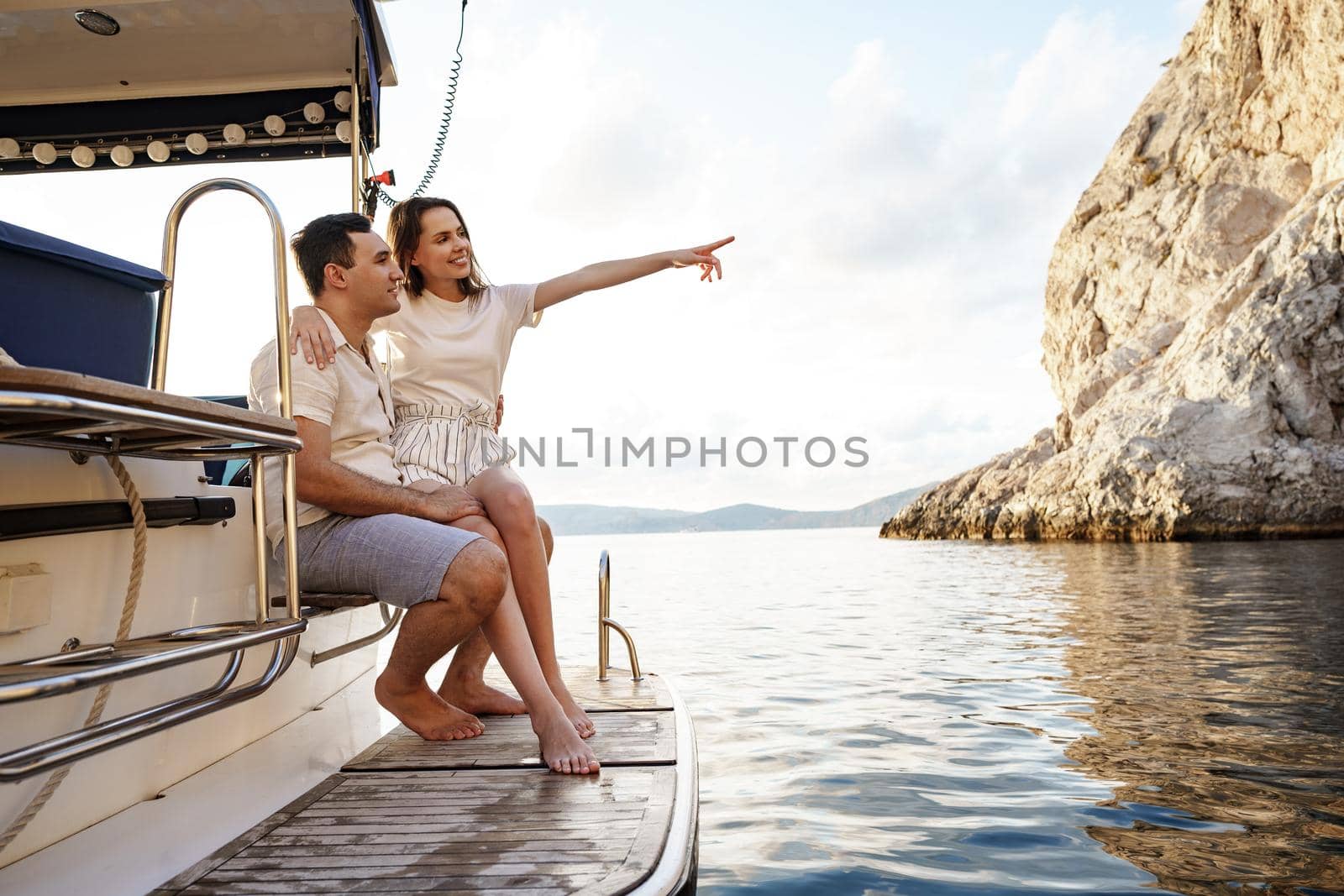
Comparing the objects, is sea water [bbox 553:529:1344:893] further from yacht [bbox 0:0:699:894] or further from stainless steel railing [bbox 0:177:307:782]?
stainless steel railing [bbox 0:177:307:782]

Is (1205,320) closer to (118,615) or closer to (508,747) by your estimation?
(508,747)

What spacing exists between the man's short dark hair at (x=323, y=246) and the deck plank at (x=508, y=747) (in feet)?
4.52

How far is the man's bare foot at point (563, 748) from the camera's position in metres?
2.43

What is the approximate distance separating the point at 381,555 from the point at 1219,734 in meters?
3.51

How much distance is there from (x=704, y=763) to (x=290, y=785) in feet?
6.86

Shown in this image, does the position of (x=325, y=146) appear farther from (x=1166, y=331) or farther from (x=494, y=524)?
(x=1166, y=331)

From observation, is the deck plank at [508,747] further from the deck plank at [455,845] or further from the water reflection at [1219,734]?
the water reflection at [1219,734]

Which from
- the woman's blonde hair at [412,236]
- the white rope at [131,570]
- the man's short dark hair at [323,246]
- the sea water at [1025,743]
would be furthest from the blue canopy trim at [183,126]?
the sea water at [1025,743]

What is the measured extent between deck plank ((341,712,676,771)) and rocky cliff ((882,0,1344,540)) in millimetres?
21938

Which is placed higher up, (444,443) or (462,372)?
(462,372)

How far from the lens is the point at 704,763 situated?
13.2 ft

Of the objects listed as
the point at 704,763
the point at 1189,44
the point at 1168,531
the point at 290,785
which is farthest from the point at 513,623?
the point at 1189,44

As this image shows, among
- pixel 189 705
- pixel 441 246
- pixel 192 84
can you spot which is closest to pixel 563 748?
pixel 189 705

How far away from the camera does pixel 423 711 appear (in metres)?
2.83
